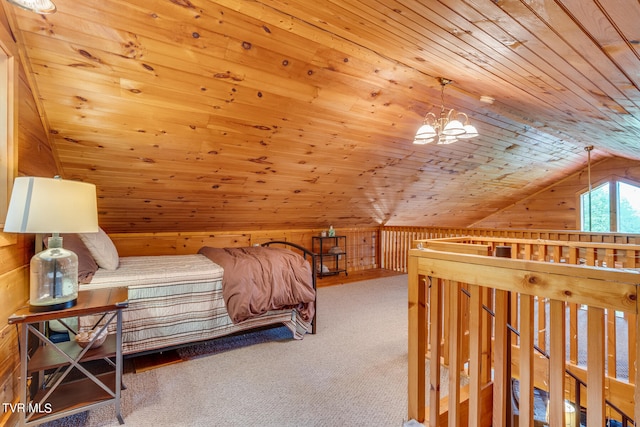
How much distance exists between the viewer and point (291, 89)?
2.72 metres

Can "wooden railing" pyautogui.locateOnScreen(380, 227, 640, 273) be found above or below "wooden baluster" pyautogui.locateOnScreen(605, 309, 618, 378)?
above

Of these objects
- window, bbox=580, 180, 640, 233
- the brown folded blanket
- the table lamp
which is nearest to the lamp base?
the table lamp

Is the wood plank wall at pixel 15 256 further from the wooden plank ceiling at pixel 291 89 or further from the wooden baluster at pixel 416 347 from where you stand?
the wooden baluster at pixel 416 347

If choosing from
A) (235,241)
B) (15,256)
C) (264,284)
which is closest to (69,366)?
(15,256)

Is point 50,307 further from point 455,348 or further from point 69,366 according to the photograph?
point 455,348

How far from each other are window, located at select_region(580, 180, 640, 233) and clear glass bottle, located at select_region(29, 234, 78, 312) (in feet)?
25.1

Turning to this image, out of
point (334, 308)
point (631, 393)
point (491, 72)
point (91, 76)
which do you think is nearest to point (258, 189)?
point (334, 308)

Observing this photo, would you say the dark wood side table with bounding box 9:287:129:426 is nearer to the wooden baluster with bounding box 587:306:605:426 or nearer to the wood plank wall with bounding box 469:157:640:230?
the wooden baluster with bounding box 587:306:605:426

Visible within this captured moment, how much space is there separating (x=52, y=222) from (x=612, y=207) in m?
8.29

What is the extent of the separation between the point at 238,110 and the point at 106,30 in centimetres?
107

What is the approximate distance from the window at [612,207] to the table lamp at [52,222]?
24.9 feet

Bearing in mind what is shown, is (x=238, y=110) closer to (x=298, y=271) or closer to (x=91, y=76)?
(x=91, y=76)

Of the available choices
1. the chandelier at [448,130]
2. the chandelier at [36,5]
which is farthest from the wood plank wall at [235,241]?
the chandelier at [36,5]

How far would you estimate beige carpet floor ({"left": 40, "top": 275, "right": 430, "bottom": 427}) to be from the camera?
1.81 m
